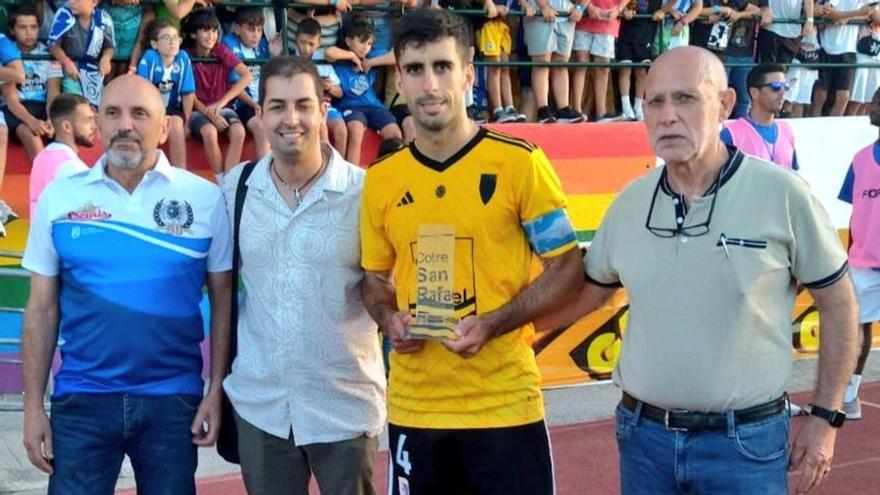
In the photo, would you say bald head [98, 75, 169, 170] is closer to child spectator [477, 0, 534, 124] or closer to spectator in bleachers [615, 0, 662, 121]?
child spectator [477, 0, 534, 124]

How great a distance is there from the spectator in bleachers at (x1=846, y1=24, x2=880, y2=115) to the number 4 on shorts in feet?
35.2

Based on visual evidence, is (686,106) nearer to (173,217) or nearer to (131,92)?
(173,217)

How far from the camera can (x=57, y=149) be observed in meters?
7.13

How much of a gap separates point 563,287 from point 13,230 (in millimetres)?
5238

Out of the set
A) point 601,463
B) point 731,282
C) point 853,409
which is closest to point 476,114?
point 853,409

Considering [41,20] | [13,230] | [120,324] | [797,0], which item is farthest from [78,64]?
[797,0]

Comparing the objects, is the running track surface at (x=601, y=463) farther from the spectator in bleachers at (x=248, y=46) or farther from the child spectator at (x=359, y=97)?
the spectator in bleachers at (x=248, y=46)

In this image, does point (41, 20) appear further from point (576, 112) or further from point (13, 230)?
point (576, 112)

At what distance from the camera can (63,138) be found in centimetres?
725

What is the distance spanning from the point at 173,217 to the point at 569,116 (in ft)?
24.6

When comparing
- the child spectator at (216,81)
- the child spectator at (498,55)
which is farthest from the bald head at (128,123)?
the child spectator at (498,55)

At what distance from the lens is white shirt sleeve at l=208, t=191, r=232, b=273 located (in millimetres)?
4066

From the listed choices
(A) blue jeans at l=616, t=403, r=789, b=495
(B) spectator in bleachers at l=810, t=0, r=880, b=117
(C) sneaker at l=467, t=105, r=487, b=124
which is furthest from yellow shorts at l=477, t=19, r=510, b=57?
(A) blue jeans at l=616, t=403, r=789, b=495

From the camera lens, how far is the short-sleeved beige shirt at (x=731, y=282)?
3.32m
